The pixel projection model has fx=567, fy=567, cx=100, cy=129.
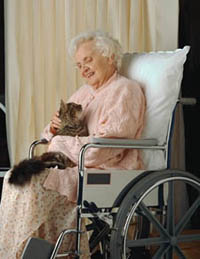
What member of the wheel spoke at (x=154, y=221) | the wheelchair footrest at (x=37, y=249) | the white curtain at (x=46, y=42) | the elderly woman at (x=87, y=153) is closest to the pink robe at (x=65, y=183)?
the elderly woman at (x=87, y=153)

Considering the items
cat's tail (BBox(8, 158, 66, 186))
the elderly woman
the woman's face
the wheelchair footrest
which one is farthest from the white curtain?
the wheelchair footrest

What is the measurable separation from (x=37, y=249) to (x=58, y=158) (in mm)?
504

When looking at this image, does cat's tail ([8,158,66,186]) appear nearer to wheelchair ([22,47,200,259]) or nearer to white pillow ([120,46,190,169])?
wheelchair ([22,47,200,259])

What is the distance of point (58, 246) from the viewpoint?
2.38 m

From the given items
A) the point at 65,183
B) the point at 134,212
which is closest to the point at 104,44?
the point at 65,183

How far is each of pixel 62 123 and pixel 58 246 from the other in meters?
0.70

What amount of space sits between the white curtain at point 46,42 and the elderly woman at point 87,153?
18.4 inches

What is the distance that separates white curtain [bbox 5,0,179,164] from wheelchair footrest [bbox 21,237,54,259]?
1.13m

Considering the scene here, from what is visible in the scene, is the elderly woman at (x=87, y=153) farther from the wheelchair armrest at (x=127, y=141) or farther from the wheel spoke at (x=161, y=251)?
the wheel spoke at (x=161, y=251)

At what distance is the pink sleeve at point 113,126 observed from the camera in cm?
262

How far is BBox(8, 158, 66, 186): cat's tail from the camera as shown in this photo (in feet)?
8.18

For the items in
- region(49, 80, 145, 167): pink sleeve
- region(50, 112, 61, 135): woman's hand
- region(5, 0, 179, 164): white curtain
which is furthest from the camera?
region(5, 0, 179, 164): white curtain

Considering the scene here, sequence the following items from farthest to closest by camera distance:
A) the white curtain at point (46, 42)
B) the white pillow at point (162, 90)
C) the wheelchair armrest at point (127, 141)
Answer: the white curtain at point (46, 42) < the white pillow at point (162, 90) < the wheelchair armrest at point (127, 141)

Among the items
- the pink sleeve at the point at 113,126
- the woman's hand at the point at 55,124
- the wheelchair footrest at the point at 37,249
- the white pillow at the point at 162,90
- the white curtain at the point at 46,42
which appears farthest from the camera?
the white curtain at the point at 46,42
